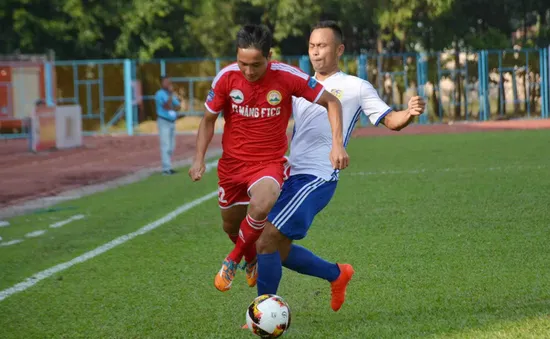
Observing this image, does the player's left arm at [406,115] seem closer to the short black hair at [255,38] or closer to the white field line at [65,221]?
the short black hair at [255,38]

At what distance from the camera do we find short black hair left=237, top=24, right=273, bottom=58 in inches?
→ 248

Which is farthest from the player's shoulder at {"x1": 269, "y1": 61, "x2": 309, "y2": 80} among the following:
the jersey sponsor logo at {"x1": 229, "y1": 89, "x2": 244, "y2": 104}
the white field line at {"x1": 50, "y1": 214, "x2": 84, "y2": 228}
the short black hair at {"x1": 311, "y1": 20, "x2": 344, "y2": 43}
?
the white field line at {"x1": 50, "y1": 214, "x2": 84, "y2": 228}

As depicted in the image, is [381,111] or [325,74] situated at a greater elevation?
[325,74]

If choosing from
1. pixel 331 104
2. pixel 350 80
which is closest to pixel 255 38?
pixel 331 104

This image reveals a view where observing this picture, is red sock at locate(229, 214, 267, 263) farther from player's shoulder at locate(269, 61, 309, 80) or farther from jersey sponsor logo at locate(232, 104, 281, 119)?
player's shoulder at locate(269, 61, 309, 80)

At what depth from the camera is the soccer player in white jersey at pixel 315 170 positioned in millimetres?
6434

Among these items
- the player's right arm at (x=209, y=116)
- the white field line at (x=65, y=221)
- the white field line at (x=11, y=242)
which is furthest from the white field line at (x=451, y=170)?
the player's right arm at (x=209, y=116)

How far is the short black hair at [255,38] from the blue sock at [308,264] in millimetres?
1314

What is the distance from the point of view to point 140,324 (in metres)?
6.60

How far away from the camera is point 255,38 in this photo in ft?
20.7

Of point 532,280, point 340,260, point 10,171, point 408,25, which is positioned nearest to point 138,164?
point 10,171

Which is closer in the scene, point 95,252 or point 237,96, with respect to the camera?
point 237,96

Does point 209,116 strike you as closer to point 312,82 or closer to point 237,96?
point 237,96

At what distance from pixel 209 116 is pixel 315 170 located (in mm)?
785
